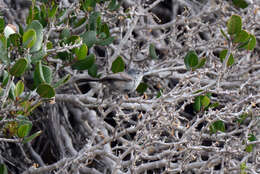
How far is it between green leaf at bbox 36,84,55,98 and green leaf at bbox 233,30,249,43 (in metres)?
0.82

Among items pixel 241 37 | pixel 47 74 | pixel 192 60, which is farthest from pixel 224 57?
pixel 47 74

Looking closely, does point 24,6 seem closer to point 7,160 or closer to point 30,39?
point 7,160

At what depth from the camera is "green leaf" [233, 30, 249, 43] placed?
1.56 m

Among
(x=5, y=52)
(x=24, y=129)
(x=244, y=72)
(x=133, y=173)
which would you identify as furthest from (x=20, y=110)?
(x=244, y=72)

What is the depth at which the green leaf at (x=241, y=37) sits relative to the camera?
156 centimetres

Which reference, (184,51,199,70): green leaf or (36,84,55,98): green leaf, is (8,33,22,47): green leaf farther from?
(184,51,199,70): green leaf

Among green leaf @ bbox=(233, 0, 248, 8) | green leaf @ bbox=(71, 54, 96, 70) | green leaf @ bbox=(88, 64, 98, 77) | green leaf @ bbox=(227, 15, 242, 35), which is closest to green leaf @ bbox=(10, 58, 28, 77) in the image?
green leaf @ bbox=(71, 54, 96, 70)

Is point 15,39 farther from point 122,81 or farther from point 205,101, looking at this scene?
point 205,101

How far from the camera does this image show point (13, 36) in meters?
1.38

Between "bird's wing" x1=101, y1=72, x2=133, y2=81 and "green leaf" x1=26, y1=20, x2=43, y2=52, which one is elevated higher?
"green leaf" x1=26, y1=20, x2=43, y2=52

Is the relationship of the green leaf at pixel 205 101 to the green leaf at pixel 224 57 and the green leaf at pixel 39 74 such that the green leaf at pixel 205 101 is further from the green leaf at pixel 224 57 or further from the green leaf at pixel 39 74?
the green leaf at pixel 39 74

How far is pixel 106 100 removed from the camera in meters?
1.76

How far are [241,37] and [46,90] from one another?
86 centimetres

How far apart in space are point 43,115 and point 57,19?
24.2 inches
